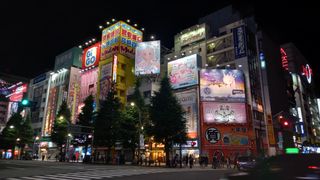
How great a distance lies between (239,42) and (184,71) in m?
12.8

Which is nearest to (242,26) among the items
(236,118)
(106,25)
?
(236,118)

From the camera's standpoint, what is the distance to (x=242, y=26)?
172 ft

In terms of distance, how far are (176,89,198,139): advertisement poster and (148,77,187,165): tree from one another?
36.1 feet

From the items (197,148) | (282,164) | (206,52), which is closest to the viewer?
(282,164)

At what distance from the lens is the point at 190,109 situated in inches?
1812

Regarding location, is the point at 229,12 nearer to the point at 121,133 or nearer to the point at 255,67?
the point at 255,67

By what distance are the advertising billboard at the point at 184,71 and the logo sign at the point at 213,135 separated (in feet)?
30.1

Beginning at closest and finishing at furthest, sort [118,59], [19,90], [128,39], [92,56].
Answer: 1. [118,59]
2. [128,39]
3. [92,56]
4. [19,90]

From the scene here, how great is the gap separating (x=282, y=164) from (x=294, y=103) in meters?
84.9

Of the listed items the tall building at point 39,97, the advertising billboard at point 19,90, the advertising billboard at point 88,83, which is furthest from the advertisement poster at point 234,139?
the advertising billboard at point 19,90

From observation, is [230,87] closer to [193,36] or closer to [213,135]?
[213,135]

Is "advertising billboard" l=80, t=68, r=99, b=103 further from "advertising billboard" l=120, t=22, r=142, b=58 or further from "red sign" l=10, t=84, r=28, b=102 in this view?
"red sign" l=10, t=84, r=28, b=102

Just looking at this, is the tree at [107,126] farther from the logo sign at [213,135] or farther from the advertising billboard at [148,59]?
the advertising billboard at [148,59]

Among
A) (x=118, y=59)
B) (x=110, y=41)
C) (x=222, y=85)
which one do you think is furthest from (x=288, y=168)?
(x=110, y=41)
